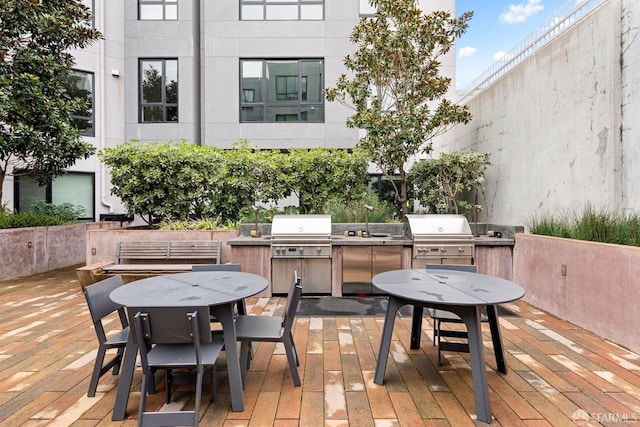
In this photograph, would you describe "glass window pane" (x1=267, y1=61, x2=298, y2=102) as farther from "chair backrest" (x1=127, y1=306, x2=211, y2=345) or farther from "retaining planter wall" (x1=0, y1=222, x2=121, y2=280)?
"chair backrest" (x1=127, y1=306, x2=211, y2=345)

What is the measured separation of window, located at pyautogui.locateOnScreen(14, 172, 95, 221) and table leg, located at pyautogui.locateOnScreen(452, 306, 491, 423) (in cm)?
1020

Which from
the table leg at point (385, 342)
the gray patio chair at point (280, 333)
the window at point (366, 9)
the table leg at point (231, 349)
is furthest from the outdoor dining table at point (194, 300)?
the window at point (366, 9)

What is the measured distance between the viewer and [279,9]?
32.8 feet

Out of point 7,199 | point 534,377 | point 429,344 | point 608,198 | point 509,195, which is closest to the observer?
point 534,377

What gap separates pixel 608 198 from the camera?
4156 mm

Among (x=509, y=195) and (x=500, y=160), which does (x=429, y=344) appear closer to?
(x=509, y=195)

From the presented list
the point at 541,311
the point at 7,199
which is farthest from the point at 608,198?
the point at 7,199

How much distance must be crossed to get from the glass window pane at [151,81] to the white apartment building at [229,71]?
0.09ft

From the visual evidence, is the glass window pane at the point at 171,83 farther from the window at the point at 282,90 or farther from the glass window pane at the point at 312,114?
the glass window pane at the point at 312,114

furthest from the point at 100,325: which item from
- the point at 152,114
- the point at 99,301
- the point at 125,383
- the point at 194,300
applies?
the point at 152,114

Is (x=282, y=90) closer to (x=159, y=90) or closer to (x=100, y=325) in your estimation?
(x=159, y=90)

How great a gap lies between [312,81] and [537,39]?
595 centimetres

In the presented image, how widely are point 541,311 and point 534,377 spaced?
209cm

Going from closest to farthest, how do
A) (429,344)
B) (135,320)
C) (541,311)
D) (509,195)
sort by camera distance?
(135,320), (429,344), (541,311), (509,195)
